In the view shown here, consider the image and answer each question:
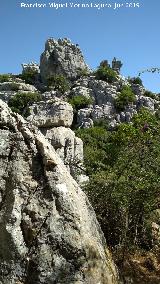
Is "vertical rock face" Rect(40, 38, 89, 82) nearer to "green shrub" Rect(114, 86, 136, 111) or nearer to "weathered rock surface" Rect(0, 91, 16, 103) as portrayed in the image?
"weathered rock surface" Rect(0, 91, 16, 103)

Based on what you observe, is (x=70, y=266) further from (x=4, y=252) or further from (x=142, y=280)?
(x=142, y=280)

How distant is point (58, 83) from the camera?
3602 inches

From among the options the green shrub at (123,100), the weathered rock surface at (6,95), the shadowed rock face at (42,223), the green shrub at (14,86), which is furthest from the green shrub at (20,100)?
the shadowed rock face at (42,223)

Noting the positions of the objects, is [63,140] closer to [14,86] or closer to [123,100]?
[123,100]

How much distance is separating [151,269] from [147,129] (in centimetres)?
457

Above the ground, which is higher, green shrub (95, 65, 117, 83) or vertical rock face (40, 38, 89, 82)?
vertical rock face (40, 38, 89, 82)

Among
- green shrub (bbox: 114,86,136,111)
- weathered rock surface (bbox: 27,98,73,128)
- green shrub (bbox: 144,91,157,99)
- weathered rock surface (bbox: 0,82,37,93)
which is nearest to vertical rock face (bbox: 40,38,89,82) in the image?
weathered rock surface (bbox: 0,82,37,93)

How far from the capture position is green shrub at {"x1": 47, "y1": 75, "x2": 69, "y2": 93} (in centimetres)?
9081

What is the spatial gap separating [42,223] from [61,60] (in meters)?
99.3

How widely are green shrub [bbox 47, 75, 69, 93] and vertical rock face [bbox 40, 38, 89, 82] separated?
18.0 ft

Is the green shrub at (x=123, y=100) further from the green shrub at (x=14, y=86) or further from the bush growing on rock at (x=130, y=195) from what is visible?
the bush growing on rock at (x=130, y=195)

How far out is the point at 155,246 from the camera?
11.4m

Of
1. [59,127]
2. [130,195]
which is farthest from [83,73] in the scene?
[130,195]

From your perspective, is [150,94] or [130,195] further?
[150,94]
